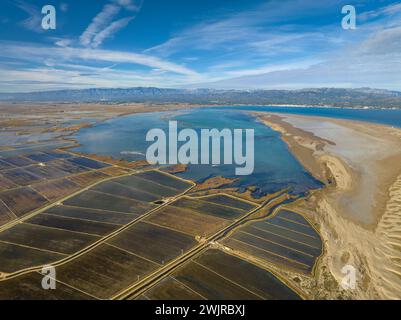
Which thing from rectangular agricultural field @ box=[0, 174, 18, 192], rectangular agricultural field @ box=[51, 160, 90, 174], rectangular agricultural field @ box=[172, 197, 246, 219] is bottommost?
rectangular agricultural field @ box=[172, 197, 246, 219]

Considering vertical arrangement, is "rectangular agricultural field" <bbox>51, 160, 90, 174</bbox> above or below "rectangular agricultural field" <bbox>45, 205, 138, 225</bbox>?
above

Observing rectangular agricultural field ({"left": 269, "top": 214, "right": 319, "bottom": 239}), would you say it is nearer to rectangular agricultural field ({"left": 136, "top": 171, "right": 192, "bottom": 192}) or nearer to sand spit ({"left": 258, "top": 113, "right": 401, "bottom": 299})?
sand spit ({"left": 258, "top": 113, "right": 401, "bottom": 299})

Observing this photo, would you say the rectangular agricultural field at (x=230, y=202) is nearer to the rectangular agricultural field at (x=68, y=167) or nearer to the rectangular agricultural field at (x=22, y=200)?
the rectangular agricultural field at (x=22, y=200)

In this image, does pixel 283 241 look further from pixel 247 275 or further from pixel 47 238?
pixel 47 238

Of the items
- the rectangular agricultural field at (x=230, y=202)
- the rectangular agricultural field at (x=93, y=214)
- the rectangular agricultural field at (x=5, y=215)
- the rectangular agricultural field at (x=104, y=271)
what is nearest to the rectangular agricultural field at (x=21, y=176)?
the rectangular agricultural field at (x=5, y=215)

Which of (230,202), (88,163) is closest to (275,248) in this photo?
(230,202)

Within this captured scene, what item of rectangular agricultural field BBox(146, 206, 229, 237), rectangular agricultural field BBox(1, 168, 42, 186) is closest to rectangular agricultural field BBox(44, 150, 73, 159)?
rectangular agricultural field BBox(1, 168, 42, 186)

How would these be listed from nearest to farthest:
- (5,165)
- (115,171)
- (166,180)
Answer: (166,180) < (115,171) < (5,165)
